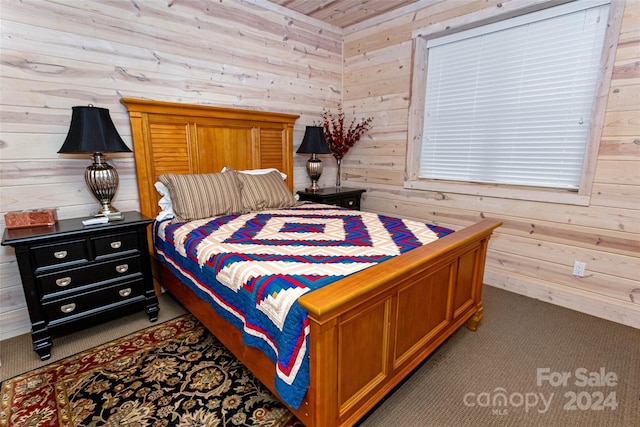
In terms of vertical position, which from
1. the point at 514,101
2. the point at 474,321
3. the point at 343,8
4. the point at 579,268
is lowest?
the point at 474,321

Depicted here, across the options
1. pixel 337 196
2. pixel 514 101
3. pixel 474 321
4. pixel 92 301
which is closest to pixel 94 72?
pixel 92 301

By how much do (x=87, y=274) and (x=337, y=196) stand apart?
2.28 m

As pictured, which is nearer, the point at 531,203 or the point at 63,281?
the point at 63,281

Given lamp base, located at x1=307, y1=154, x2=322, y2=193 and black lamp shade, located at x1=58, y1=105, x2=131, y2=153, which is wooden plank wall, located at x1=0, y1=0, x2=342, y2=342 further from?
lamp base, located at x1=307, y1=154, x2=322, y2=193

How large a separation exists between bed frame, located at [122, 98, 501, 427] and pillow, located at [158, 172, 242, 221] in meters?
0.29

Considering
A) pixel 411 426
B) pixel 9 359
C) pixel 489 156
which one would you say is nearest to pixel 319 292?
pixel 411 426

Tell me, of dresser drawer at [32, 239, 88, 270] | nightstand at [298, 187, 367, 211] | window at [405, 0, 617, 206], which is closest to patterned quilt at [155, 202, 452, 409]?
dresser drawer at [32, 239, 88, 270]

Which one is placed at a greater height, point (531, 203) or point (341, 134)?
point (341, 134)

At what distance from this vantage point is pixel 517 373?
179cm

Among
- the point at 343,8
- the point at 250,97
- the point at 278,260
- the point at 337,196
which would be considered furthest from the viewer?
the point at 337,196

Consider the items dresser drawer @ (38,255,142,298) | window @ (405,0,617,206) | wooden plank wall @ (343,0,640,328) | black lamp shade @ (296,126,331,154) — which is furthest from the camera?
black lamp shade @ (296,126,331,154)

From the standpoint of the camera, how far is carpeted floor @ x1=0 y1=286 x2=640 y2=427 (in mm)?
1516

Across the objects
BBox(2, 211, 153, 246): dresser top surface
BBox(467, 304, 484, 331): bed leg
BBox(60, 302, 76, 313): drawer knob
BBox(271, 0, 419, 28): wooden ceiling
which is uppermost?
BBox(271, 0, 419, 28): wooden ceiling

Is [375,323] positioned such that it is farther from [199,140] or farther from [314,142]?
[314,142]
